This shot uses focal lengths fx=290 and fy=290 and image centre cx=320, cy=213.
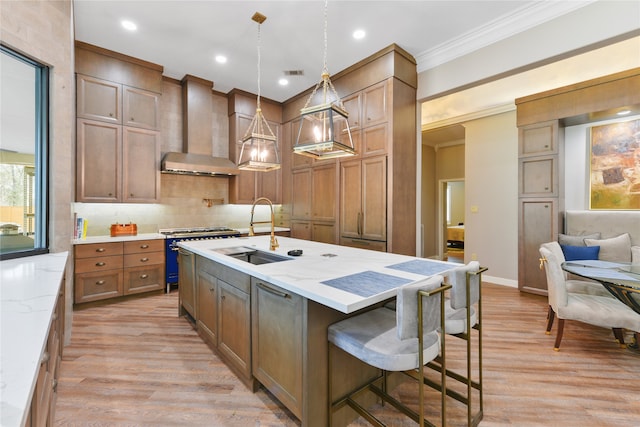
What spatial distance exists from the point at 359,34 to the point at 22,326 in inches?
146

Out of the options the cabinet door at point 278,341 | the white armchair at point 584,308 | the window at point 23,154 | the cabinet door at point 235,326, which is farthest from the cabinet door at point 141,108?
the white armchair at point 584,308

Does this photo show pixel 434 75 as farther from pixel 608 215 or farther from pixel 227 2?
pixel 608 215

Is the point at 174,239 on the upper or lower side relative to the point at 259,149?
lower

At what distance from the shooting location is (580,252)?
3609mm

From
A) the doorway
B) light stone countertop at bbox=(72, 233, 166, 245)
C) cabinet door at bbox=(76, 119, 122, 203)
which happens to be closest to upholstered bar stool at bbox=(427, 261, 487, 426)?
light stone countertop at bbox=(72, 233, 166, 245)

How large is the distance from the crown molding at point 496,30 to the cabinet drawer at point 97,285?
4.91 m

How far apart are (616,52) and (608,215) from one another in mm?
1956

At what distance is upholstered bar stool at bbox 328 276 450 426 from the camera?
4.29 feet

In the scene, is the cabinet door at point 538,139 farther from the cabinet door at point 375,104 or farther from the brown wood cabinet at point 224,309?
the brown wood cabinet at point 224,309

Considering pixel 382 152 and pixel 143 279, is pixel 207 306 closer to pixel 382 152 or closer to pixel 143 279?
pixel 143 279

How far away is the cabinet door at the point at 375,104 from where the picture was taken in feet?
12.2

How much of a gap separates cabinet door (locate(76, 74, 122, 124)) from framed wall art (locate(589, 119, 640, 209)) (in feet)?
21.6

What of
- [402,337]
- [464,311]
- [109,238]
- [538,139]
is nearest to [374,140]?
[538,139]

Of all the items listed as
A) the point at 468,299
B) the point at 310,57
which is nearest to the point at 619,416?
the point at 468,299
